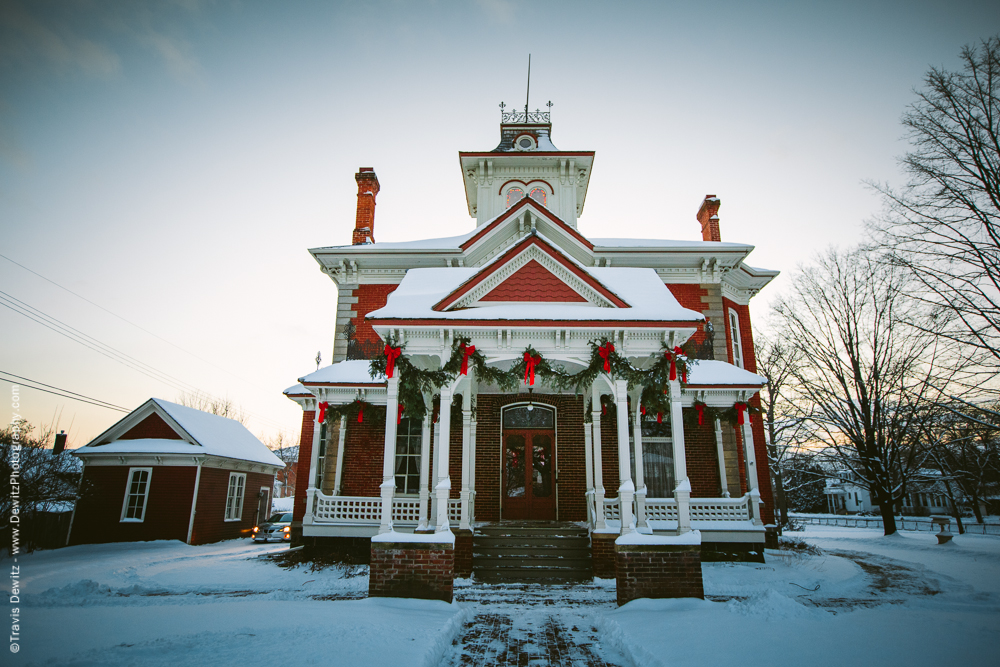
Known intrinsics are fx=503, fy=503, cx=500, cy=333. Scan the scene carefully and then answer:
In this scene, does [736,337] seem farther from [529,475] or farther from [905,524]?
[905,524]

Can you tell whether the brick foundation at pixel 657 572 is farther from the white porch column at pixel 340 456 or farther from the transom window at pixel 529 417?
the white porch column at pixel 340 456

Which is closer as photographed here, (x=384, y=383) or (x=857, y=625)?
(x=857, y=625)

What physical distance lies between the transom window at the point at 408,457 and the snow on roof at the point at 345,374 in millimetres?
1905

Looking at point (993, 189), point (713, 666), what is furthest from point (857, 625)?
point (993, 189)

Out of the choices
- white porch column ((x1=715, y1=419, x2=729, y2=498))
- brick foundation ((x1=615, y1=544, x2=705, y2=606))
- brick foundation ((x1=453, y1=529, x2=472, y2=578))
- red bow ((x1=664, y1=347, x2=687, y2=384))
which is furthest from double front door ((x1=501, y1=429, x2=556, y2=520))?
red bow ((x1=664, y1=347, x2=687, y2=384))

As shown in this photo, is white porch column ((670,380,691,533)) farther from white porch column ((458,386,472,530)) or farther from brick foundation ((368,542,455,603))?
white porch column ((458,386,472,530))

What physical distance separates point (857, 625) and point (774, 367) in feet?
86.9

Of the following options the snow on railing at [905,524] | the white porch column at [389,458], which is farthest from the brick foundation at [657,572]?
the snow on railing at [905,524]

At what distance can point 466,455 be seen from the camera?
1131 centimetres

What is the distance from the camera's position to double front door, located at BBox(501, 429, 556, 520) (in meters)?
13.4

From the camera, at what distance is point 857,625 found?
621 centimetres

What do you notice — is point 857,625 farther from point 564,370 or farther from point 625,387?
point 564,370

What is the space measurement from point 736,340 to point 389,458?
12.4 m

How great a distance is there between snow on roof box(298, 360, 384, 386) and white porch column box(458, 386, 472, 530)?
2.23m
